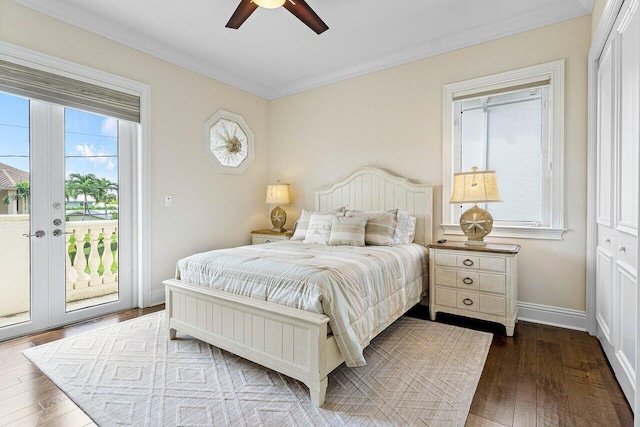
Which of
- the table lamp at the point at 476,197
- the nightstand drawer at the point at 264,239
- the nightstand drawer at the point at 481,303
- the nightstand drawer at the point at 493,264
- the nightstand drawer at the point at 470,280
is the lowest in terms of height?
the nightstand drawer at the point at 481,303

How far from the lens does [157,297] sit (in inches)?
139

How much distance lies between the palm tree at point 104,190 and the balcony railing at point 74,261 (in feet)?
0.76

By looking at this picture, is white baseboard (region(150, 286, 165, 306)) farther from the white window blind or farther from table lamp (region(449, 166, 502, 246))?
table lamp (region(449, 166, 502, 246))

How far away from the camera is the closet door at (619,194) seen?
67.0 inches

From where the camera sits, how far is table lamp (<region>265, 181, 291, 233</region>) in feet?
14.8

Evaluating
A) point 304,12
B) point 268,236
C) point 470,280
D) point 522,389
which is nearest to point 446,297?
point 470,280

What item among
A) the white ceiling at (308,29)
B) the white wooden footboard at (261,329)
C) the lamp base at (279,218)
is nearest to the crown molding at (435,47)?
the white ceiling at (308,29)

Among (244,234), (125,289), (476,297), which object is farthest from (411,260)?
(125,289)

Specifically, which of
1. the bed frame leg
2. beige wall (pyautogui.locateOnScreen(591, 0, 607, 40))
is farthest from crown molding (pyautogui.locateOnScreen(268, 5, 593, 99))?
the bed frame leg

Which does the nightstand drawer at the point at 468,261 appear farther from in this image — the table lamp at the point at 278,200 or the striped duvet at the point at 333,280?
the table lamp at the point at 278,200

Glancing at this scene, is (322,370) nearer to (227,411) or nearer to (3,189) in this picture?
(227,411)

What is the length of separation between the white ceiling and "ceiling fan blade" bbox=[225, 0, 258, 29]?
377 mm

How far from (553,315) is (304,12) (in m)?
3.31

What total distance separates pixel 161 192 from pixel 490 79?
11.8 feet
